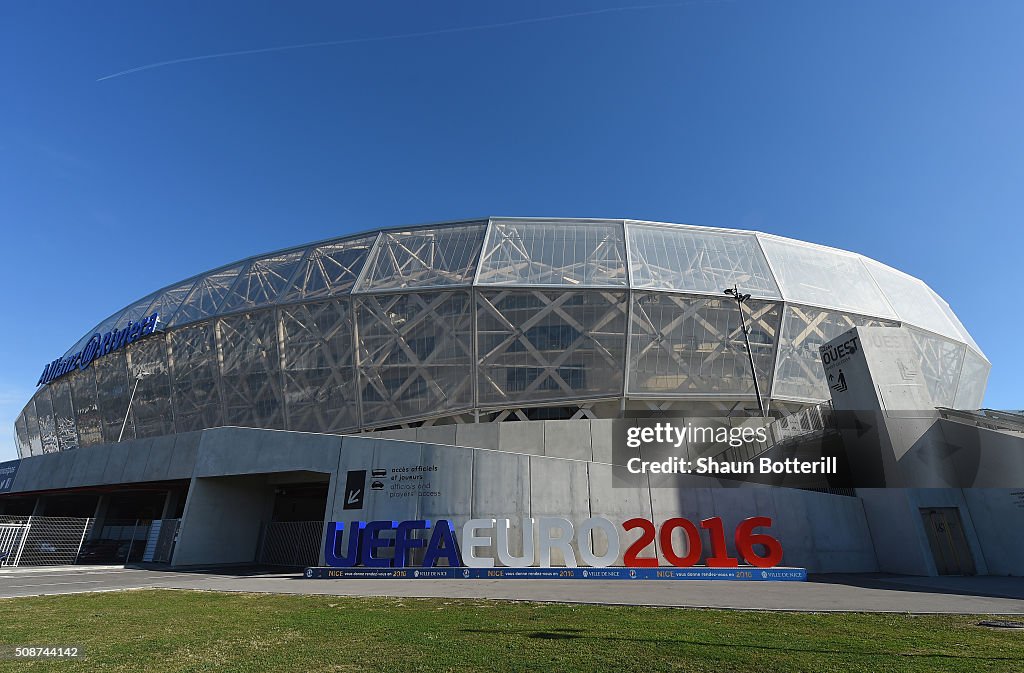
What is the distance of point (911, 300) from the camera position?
39.3 metres

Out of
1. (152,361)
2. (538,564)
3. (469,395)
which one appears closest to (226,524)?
(469,395)

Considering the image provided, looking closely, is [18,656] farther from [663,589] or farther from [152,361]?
[152,361]

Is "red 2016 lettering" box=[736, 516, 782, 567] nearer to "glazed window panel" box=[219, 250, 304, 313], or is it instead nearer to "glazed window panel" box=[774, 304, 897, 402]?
"glazed window panel" box=[774, 304, 897, 402]

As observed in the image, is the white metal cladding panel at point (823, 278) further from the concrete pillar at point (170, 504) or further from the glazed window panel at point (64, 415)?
the glazed window panel at point (64, 415)

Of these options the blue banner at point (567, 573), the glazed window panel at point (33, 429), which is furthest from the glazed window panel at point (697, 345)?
the glazed window panel at point (33, 429)

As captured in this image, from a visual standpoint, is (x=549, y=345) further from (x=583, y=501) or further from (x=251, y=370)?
(x=251, y=370)

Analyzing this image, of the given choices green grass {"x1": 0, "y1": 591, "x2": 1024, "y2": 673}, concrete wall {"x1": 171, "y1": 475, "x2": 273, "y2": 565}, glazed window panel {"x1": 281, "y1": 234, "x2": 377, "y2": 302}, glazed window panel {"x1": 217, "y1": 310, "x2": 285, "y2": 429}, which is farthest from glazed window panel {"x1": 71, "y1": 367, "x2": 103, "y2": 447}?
green grass {"x1": 0, "y1": 591, "x2": 1024, "y2": 673}

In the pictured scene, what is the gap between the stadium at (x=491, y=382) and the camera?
2055 centimetres

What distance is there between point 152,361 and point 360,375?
21.1 m

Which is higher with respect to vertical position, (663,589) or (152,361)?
(152,361)

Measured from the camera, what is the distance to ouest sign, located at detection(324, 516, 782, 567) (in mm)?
18359

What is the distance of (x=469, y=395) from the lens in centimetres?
3225

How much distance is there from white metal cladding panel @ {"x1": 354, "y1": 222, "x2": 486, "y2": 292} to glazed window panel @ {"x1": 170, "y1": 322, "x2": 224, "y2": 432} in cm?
1433

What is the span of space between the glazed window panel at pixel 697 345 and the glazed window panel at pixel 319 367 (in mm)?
18320
